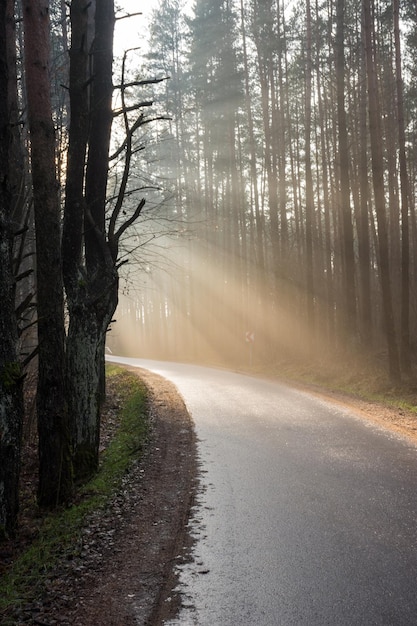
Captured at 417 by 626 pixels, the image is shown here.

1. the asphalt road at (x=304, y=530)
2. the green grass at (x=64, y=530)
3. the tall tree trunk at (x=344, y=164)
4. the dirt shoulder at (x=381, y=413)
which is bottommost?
the green grass at (x=64, y=530)

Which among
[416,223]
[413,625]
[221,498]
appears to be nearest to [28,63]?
[221,498]

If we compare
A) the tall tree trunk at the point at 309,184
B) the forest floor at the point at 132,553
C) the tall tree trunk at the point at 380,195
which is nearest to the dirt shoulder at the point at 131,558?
the forest floor at the point at 132,553

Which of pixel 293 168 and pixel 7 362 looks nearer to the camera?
pixel 7 362

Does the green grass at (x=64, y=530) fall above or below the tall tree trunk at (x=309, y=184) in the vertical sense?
below

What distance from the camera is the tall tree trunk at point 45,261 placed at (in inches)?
323

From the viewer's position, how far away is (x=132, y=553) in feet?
19.2

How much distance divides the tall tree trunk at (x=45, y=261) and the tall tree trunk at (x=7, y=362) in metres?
1.09

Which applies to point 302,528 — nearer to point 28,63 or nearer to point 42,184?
point 42,184

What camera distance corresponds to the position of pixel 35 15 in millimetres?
8188

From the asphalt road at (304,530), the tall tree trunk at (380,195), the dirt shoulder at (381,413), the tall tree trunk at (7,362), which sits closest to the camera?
the asphalt road at (304,530)

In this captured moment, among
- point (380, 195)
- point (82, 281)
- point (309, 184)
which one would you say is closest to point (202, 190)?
point (309, 184)

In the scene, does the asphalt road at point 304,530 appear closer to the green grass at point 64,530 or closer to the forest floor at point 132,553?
the forest floor at point 132,553

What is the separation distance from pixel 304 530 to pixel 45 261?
466 centimetres

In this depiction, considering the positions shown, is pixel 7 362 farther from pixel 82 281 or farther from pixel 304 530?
pixel 304 530
